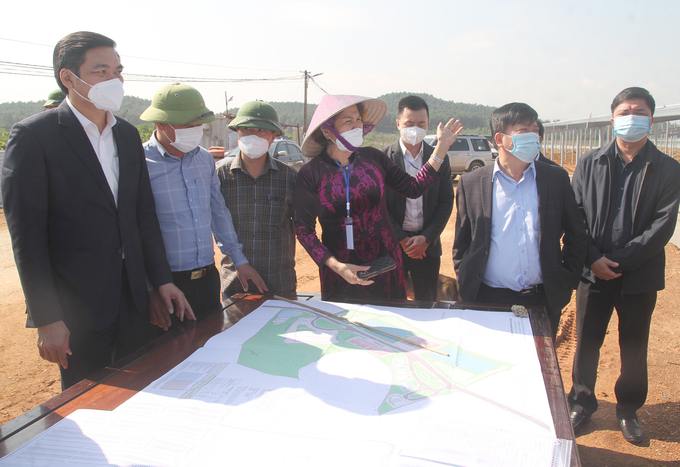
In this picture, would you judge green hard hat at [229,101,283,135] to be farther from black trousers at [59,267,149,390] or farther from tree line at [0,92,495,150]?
tree line at [0,92,495,150]

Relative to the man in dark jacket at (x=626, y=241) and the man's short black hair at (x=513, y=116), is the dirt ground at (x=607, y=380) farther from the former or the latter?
the man's short black hair at (x=513, y=116)

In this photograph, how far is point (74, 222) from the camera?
150 cm

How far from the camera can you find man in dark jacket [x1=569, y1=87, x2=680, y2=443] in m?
2.10

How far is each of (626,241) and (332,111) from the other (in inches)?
65.1

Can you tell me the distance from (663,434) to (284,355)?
94.6 inches

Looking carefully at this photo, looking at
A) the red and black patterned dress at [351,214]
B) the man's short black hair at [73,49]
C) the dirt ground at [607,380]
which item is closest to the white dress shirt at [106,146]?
the man's short black hair at [73,49]

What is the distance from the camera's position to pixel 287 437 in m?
0.98

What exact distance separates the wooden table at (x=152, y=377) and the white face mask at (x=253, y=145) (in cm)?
89

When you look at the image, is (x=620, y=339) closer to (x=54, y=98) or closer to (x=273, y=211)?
(x=273, y=211)

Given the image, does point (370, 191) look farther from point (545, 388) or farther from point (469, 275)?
point (545, 388)

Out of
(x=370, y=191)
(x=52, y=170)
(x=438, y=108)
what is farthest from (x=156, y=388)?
(x=438, y=108)

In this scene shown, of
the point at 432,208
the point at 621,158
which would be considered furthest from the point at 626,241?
the point at 432,208

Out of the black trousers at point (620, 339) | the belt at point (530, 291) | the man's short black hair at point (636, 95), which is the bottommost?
the black trousers at point (620, 339)

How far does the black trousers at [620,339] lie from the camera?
87.9 inches
